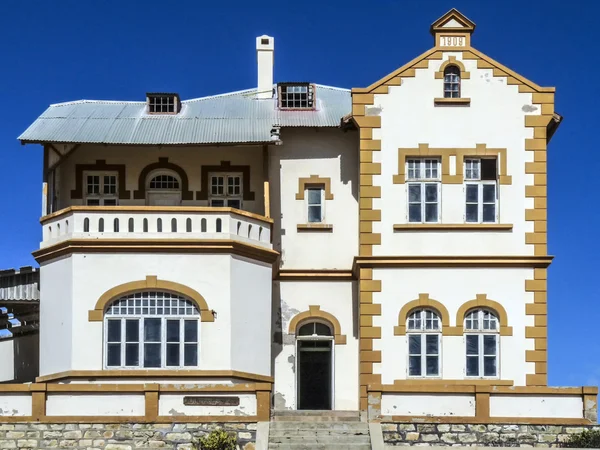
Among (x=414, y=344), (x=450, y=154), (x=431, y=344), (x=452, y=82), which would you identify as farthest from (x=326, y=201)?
(x=431, y=344)

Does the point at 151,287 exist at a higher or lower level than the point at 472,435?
higher

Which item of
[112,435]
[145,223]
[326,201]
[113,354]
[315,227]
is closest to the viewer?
[112,435]

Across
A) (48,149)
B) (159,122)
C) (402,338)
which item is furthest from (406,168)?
(48,149)

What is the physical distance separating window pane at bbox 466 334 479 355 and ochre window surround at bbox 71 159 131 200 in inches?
406

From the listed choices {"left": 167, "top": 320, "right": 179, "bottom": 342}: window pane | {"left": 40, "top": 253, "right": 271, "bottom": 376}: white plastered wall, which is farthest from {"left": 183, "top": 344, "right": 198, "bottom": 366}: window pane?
{"left": 167, "top": 320, "right": 179, "bottom": 342}: window pane

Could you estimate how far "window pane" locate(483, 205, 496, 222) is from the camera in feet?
106

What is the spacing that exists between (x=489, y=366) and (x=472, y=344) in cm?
70

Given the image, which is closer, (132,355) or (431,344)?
(132,355)

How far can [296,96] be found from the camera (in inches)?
1412

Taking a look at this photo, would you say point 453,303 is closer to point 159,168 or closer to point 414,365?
point 414,365

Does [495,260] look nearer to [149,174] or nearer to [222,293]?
[222,293]

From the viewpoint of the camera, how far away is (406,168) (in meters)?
32.6

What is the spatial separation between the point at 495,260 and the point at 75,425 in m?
11.4

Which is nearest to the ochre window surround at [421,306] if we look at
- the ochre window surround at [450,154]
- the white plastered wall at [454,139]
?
the white plastered wall at [454,139]
